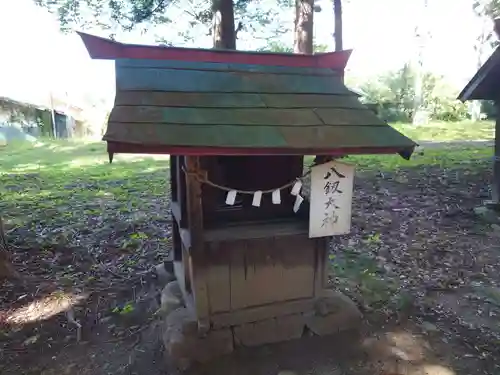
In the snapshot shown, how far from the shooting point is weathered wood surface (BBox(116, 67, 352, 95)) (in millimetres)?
2984

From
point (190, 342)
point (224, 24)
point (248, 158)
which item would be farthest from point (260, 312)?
point (224, 24)

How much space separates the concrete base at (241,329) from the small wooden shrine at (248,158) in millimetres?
12

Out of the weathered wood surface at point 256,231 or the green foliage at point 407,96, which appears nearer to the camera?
the weathered wood surface at point 256,231

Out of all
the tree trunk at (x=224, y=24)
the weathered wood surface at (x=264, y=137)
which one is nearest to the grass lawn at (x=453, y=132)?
the tree trunk at (x=224, y=24)

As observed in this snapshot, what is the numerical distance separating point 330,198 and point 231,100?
3.72ft

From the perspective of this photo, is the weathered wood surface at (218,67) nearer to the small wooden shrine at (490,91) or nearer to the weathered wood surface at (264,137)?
the weathered wood surface at (264,137)

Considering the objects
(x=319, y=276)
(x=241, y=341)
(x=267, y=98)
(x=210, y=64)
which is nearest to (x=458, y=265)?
(x=319, y=276)

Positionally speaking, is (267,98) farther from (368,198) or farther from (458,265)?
(368,198)

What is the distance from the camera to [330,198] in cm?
315

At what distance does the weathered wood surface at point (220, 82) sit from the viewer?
298 centimetres

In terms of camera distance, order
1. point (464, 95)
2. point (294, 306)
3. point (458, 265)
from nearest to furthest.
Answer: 1. point (294, 306)
2. point (458, 265)
3. point (464, 95)

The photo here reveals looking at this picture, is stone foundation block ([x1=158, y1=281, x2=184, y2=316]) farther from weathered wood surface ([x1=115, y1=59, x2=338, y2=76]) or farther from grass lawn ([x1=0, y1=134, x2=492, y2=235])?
grass lawn ([x1=0, y1=134, x2=492, y2=235])

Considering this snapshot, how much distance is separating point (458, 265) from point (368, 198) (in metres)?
2.87

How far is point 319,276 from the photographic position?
3602 millimetres
